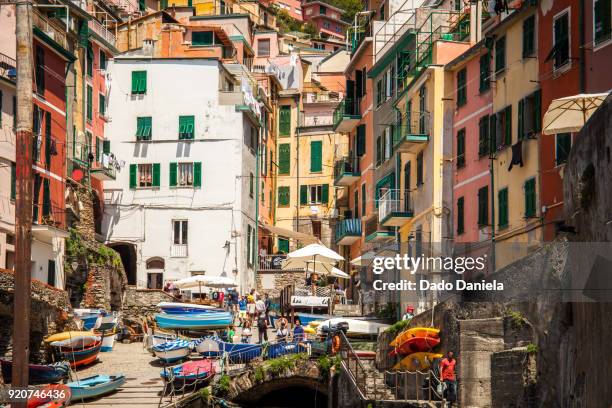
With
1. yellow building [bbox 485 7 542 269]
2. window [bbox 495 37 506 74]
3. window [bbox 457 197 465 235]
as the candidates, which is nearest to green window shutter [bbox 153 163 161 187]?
window [bbox 457 197 465 235]

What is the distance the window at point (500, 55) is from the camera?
4666cm

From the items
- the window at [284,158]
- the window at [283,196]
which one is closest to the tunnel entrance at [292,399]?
the window at [283,196]

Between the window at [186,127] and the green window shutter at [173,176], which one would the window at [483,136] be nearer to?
the window at [186,127]

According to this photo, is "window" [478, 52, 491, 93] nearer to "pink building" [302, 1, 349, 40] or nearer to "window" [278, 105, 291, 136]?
"window" [278, 105, 291, 136]

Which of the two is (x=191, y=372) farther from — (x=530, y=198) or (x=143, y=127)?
(x=143, y=127)

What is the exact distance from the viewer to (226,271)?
73.4 m

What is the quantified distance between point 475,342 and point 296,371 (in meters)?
15.4

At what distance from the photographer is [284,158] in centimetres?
9256

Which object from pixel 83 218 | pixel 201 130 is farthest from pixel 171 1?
pixel 83 218

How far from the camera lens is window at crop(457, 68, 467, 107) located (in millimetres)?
52219

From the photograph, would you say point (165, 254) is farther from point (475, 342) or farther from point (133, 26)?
point (475, 342)

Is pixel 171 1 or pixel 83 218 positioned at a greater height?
pixel 171 1

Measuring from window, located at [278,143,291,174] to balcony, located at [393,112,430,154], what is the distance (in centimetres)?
3235

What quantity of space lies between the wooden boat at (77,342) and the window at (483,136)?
17.1 metres
